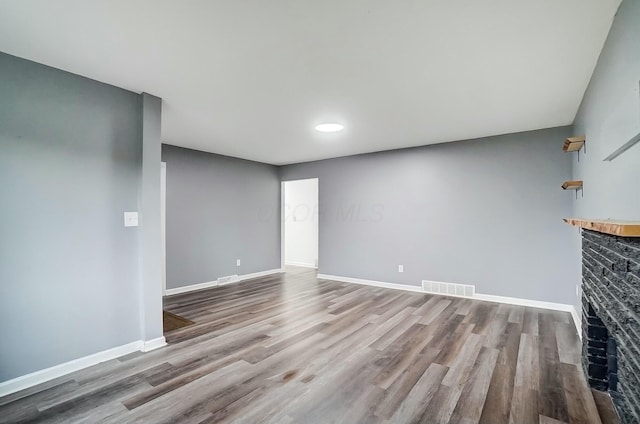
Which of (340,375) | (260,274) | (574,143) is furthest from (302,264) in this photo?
(574,143)

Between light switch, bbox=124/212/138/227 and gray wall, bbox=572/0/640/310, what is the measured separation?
3528 millimetres

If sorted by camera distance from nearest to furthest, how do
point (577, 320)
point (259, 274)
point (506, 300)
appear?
point (577, 320) < point (506, 300) < point (259, 274)

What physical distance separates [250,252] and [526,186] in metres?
4.92

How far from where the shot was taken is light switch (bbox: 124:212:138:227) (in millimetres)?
2760

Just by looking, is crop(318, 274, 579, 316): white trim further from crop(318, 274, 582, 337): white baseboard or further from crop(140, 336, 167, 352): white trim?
crop(140, 336, 167, 352): white trim

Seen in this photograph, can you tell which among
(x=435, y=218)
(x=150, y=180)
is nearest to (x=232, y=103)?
(x=150, y=180)

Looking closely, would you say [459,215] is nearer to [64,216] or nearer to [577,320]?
[577,320]

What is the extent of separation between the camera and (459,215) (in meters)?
4.62

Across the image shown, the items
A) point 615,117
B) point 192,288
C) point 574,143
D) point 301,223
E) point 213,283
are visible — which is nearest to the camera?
point 615,117

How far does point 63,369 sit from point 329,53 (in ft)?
10.5

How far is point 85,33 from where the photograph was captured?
1.92m

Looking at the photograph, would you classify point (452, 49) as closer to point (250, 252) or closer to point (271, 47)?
point (271, 47)

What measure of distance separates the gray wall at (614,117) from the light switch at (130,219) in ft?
11.6

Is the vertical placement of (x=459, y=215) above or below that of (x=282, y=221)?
above
